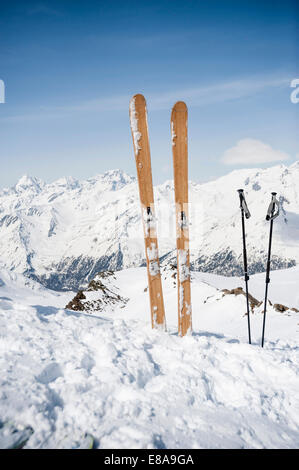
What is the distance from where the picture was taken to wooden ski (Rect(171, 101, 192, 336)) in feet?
22.2

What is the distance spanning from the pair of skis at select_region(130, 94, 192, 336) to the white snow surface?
708mm

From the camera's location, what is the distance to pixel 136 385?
4.75m

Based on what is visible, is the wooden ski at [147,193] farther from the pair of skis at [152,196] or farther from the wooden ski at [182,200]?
the wooden ski at [182,200]

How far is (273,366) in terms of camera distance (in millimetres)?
5914

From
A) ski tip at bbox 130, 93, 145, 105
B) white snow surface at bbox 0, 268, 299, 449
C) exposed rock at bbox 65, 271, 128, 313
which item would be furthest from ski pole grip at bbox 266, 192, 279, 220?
exposed rock at bbox 65, 271, 128, 313

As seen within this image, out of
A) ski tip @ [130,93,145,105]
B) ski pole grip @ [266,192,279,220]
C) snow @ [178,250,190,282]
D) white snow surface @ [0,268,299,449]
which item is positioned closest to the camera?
white snow surface @ [0,268,299,449]

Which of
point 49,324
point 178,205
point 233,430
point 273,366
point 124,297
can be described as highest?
point 178,205

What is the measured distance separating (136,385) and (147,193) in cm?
433

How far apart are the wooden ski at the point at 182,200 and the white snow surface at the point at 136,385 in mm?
744

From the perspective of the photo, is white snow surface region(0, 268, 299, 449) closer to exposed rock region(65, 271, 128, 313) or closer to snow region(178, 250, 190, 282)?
snow region(178, 250, 190, 282)
